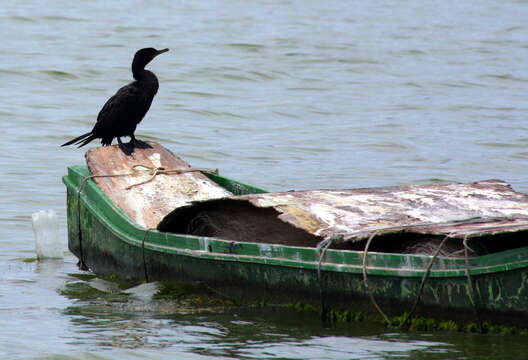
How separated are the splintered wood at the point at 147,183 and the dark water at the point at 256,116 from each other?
0.66 metres

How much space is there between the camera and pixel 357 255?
618 centimetres

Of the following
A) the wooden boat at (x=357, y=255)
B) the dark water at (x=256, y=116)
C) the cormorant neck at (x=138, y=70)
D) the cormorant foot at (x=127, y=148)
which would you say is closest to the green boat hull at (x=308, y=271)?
the wooden boat at (x=357, y=255)

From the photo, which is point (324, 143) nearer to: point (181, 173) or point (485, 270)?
point (181, 173)

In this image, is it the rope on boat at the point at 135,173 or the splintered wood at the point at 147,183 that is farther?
the rope on boat at the point at 135,173

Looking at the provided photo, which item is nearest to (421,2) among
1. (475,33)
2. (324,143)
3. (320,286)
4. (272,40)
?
(475,33)

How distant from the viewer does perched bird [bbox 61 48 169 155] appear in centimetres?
910

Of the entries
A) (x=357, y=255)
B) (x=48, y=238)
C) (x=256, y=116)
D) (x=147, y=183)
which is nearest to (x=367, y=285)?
(x=357, y=255)

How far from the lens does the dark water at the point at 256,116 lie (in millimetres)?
6470

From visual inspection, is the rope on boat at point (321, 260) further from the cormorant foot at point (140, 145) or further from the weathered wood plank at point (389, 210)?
the cormorant foot at point (140, 145)

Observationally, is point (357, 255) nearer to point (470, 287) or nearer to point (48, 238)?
point (470, 287)

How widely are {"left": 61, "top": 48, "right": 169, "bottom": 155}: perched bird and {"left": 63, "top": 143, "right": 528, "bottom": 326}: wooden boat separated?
2.97 feet

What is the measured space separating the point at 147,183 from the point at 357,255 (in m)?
2.92

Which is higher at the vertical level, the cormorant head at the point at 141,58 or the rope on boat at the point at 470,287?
the cormorant head at the point at 141,58

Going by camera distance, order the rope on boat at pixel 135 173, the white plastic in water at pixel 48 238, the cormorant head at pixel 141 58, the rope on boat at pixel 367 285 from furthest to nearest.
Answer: the white plastic in water at pixel 48 238, the cormorant head at pixel 141 58, the rope on boat at pixel 135 173, the rope on boat at pixel 367 285
